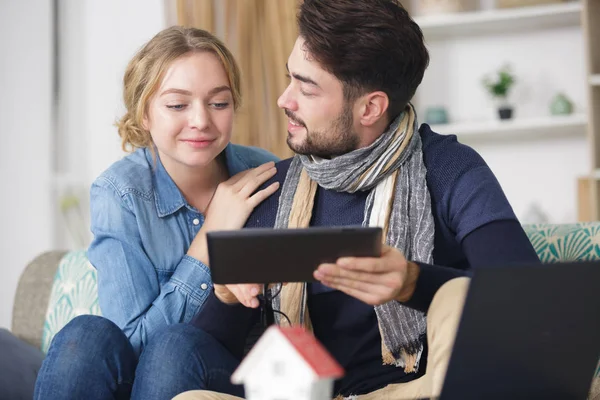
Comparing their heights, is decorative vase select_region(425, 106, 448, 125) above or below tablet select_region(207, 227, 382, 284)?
above

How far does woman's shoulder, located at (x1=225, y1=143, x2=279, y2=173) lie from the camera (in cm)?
200

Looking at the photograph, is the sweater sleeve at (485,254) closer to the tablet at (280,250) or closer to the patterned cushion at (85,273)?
the tablet at (280,250)

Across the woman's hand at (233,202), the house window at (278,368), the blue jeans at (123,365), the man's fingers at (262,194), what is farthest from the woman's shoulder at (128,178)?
the house window at (278,368)

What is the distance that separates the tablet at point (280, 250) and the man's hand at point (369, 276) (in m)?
0.01

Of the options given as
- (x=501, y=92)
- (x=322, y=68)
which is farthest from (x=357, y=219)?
(x=501, y=92)

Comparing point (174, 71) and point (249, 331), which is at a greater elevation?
point (174, 71)

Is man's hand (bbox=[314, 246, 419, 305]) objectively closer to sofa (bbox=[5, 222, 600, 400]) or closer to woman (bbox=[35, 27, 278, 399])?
woman (bbox=[35, 27, 278, 399])

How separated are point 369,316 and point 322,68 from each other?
0.51 meters

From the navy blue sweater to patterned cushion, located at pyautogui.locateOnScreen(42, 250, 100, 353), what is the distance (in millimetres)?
726

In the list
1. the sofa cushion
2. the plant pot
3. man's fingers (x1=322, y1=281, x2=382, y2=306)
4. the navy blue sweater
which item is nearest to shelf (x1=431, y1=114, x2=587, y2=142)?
the plant pot

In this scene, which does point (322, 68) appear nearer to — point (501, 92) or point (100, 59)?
point (501, 92)

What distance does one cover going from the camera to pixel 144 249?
185 cm

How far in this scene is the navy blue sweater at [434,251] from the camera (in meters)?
→ 1.51

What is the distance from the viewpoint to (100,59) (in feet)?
13.3
